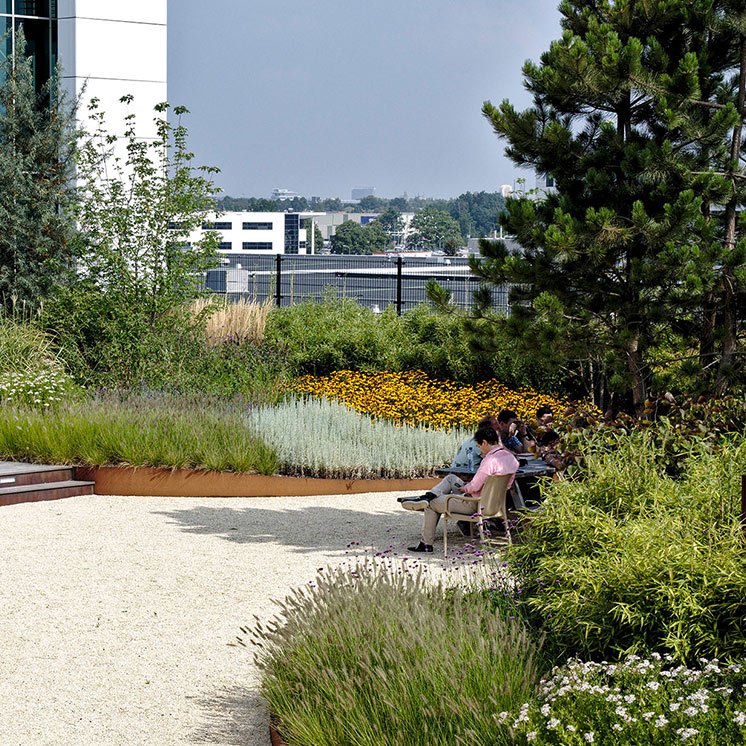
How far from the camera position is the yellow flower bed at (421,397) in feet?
48.4

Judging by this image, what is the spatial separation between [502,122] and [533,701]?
569cm

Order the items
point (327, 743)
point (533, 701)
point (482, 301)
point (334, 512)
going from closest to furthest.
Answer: point (533, 701) < point (327, 743) < point (482, 301) < point (334, 512)

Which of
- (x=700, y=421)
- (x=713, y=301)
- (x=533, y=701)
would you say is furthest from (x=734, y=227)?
(x=533, y=701)

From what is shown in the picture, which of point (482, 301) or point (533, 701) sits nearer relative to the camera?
point (533, 701)

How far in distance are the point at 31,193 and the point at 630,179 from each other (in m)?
11.7

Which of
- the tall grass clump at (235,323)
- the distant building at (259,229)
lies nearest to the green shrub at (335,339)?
the tall grass clump at (235,323)

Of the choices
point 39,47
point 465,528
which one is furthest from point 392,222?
point 465,528

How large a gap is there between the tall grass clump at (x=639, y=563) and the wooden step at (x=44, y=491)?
7.00m

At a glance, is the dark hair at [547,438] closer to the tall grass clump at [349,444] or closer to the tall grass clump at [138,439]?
the tall grass clump at [349,444]

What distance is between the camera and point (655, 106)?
348 inches

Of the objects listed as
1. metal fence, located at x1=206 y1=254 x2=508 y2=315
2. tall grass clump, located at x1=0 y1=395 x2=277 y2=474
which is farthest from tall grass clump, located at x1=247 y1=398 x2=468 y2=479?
metal fence, located at x1=206 y1=254 x2=508 y2=315

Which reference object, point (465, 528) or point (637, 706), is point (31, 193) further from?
point (637, 706)

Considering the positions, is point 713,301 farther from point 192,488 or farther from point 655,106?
point 192,488

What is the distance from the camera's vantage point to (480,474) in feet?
30.5
